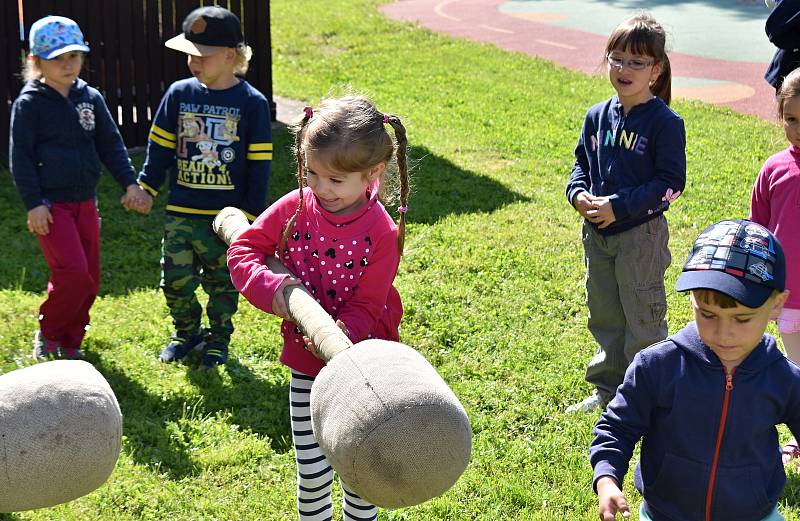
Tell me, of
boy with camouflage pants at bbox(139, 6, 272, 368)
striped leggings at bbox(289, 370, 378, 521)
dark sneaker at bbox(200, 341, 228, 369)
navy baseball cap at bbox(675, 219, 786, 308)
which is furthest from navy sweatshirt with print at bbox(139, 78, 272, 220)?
navy baseball cap at bbox(675, 219, 786, 308)

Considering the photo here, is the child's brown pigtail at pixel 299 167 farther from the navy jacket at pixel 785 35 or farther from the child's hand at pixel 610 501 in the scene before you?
the navy jacket at pixel 785 35


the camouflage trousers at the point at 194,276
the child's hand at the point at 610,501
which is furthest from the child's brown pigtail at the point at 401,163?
the camouflage trousers at the point at 194,276

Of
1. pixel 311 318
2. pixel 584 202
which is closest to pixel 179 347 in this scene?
pixel 584 202

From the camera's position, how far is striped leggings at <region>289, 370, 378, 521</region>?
11.9 ft

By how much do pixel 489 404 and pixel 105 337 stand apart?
8.08ft

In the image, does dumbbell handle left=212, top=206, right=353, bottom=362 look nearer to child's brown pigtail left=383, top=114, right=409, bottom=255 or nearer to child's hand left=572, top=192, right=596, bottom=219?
child's brown pigtail left=383, top=114, right=409, bottom=255

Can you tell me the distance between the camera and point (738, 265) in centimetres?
267

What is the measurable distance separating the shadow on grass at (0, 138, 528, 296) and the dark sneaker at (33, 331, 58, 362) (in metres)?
0.98

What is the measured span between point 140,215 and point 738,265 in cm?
675

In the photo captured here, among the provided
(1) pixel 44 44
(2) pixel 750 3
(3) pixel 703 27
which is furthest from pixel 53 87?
(2) pixel 750 3

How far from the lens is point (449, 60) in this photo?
16250 millimetres

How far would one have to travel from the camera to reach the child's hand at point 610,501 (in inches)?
105

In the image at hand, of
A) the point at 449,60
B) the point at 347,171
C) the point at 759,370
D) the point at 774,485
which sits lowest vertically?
the point at 449,60

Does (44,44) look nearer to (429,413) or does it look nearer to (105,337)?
(105,337)
